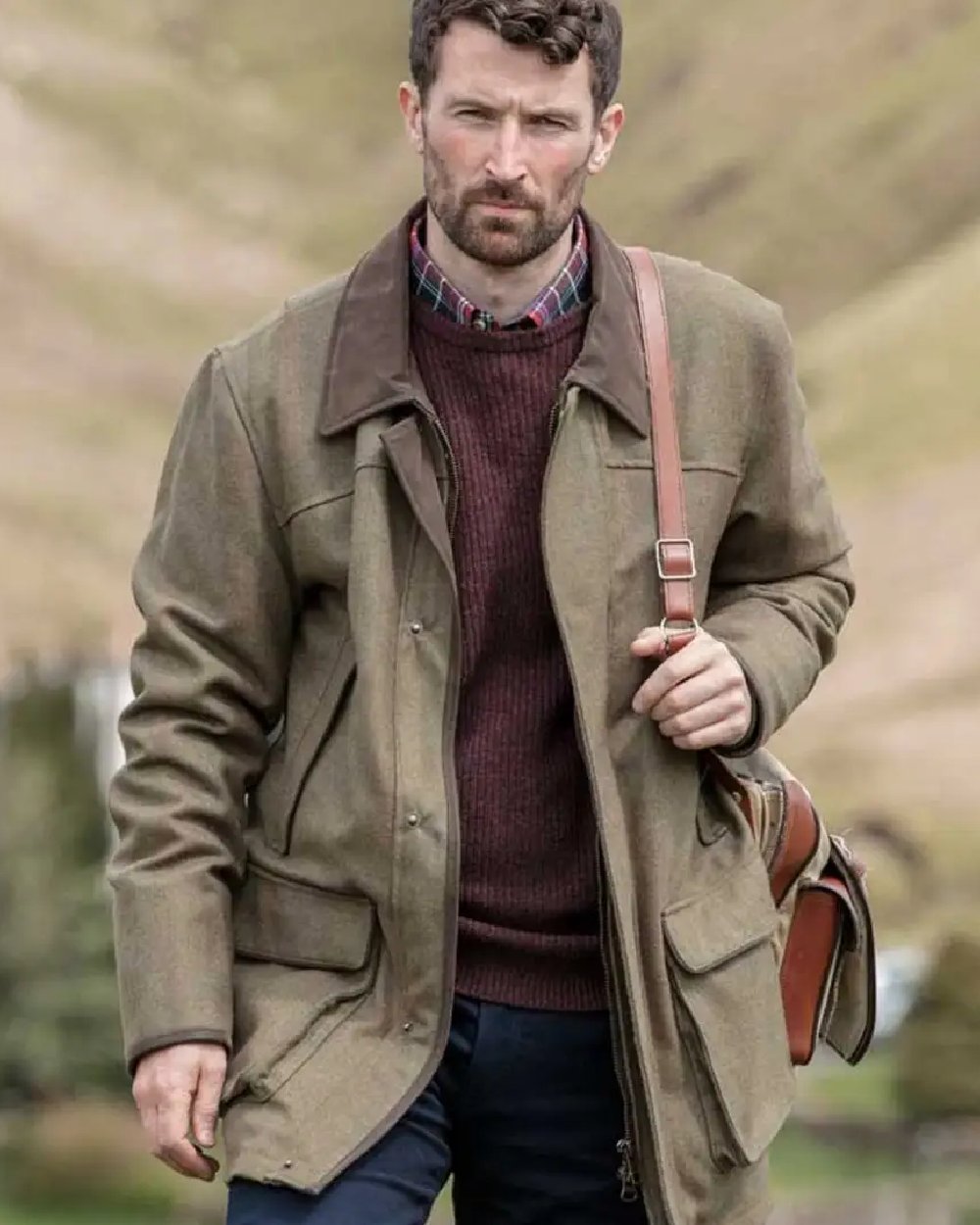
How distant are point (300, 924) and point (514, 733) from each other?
31 centimetres

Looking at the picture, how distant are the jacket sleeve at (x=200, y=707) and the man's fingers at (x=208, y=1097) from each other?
1.6 inches

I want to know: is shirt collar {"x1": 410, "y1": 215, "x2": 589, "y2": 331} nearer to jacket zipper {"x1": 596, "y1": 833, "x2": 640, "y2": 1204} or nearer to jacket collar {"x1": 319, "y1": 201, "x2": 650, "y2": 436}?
jacket collar {"x1": 319, "y1": 201, "x2": 650, "y2": 436}

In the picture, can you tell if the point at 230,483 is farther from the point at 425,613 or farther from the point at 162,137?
the point at 162,137

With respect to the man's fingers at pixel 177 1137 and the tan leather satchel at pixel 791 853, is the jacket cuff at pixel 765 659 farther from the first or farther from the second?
the man's fingers at pixel 177 1137

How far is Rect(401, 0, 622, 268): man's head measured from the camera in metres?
2.79

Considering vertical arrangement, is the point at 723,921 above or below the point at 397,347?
below

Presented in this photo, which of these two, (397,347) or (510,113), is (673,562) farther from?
(510,113)

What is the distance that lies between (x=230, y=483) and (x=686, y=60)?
2282 centimetres

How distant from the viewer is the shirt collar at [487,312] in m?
2.92

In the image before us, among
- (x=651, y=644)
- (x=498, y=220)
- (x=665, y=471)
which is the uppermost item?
(x=498, y=220)

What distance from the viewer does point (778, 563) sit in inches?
121

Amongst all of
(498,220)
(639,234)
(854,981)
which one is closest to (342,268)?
(639,234)

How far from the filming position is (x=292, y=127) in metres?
26.9

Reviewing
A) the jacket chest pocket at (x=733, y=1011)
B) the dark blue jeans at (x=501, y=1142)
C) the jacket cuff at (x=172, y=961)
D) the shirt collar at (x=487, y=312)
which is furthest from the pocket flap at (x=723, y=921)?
the shirt collar at (x=487, y=312)
